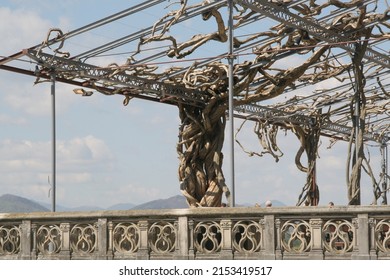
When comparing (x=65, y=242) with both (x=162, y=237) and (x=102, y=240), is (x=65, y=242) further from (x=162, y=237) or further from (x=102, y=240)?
(x=162, y=237)

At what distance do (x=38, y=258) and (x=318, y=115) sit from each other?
16.7 meters

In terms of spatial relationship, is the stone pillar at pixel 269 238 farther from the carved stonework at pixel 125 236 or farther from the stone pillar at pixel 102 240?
the stone pillar at pixel 102 240

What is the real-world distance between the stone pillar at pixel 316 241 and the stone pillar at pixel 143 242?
2.56 metres

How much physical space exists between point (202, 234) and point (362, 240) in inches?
101

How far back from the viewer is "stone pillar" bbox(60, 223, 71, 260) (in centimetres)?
1273

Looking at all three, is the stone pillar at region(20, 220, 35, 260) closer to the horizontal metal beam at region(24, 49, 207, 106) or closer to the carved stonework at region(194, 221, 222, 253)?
the carved stonework at region(194, 221, 222, 253)

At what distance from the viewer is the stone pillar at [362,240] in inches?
420

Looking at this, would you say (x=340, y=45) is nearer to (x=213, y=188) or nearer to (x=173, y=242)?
(x=213, y=188)

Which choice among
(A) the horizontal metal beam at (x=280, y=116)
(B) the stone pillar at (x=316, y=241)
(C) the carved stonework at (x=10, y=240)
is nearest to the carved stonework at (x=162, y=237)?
(B) the stone pillar at (x=316, y=241)

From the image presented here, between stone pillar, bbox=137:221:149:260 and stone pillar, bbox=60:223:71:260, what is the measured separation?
1.30 metres

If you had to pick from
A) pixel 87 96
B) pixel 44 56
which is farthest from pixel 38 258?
pixel 87 96

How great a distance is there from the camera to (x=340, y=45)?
19.1 metres

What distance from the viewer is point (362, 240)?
35.1ft

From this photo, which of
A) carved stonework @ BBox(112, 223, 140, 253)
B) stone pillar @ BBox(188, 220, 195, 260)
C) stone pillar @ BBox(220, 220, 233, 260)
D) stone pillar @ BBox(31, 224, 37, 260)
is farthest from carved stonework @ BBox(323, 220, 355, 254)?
stone pillar @ BBox(31, 224, 37, 260)
